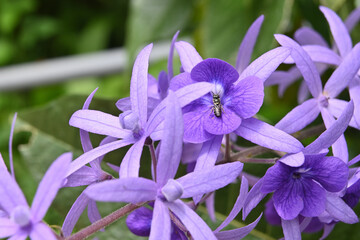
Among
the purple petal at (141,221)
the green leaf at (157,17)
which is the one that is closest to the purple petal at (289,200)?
the purple petal at (141,221)

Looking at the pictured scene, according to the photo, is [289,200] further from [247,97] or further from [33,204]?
[33,204]

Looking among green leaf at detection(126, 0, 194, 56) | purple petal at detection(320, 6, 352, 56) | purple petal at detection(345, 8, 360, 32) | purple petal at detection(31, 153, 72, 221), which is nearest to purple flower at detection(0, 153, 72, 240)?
purple petal at detection(31, 153, 72, 221)

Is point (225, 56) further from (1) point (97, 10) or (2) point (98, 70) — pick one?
(1) point (97, 10)

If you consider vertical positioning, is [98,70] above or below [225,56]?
above

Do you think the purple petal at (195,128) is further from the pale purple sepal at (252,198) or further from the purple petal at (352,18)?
the purple petal at (352,18)

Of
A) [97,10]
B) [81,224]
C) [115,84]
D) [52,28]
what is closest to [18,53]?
[52,28]

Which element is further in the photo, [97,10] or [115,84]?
[97,10]

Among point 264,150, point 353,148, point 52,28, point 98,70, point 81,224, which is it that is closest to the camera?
point 264,150
